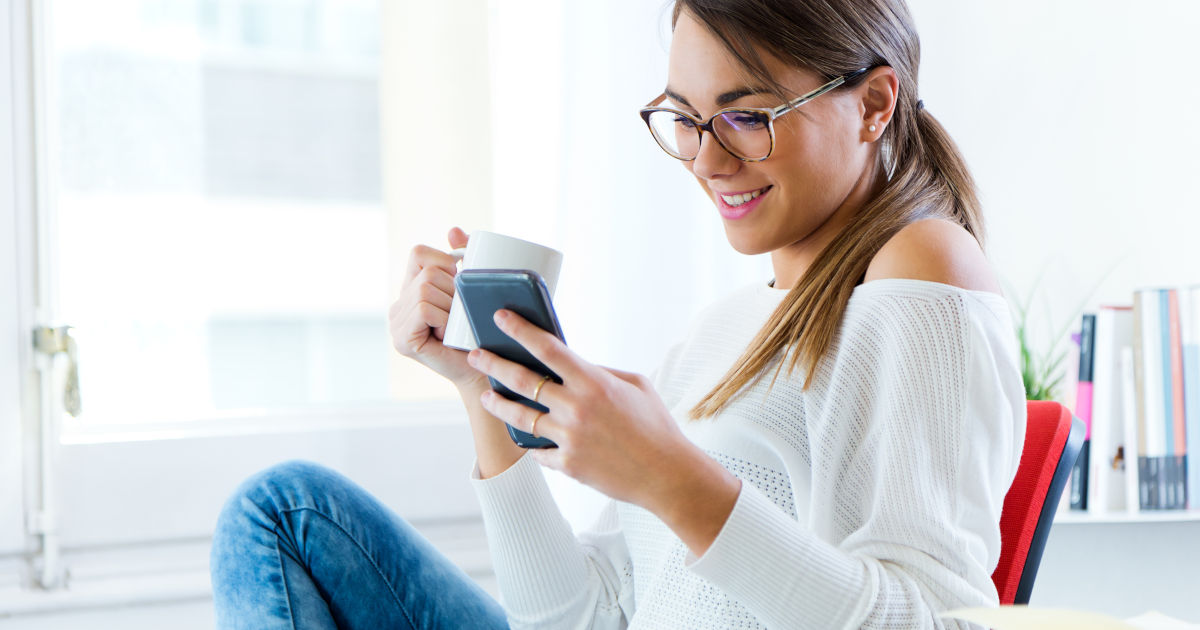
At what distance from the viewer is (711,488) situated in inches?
25.8

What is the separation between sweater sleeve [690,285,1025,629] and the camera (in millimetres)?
668

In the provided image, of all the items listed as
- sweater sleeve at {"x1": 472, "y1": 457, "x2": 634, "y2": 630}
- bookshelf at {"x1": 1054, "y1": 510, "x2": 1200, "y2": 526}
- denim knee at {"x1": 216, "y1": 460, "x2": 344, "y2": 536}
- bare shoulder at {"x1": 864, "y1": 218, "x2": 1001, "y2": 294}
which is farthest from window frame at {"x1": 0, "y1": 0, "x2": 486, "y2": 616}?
bookshelf at {"x1": 1054, "y1": 510, "x2": 1200, "y2": 526}

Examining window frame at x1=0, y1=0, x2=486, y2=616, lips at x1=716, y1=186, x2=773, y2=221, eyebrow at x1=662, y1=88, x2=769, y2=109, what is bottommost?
window frame at x1=0, y1=0, x2=486, y2=616

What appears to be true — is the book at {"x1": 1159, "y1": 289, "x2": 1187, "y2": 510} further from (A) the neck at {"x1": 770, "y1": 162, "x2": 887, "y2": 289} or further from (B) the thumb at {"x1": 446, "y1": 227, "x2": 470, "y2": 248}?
(B) the thumb at {"x1": 446, "y1": 227, "x2": 470, "y2": 248}

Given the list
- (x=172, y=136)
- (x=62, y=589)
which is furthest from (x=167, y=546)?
(x=172, y=136)

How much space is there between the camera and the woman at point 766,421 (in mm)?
664

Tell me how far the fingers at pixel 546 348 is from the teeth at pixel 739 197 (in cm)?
34

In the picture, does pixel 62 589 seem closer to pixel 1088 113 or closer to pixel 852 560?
pixel 852 560

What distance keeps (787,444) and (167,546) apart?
3.65 ft

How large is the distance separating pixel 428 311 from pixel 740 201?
0.31 metres

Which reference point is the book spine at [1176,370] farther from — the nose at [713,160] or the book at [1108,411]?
the nose at [713,160]

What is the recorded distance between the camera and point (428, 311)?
0.90 metres

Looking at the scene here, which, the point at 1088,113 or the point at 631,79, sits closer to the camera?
the point at 631,79

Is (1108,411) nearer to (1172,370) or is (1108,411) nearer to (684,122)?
(1172,370)
